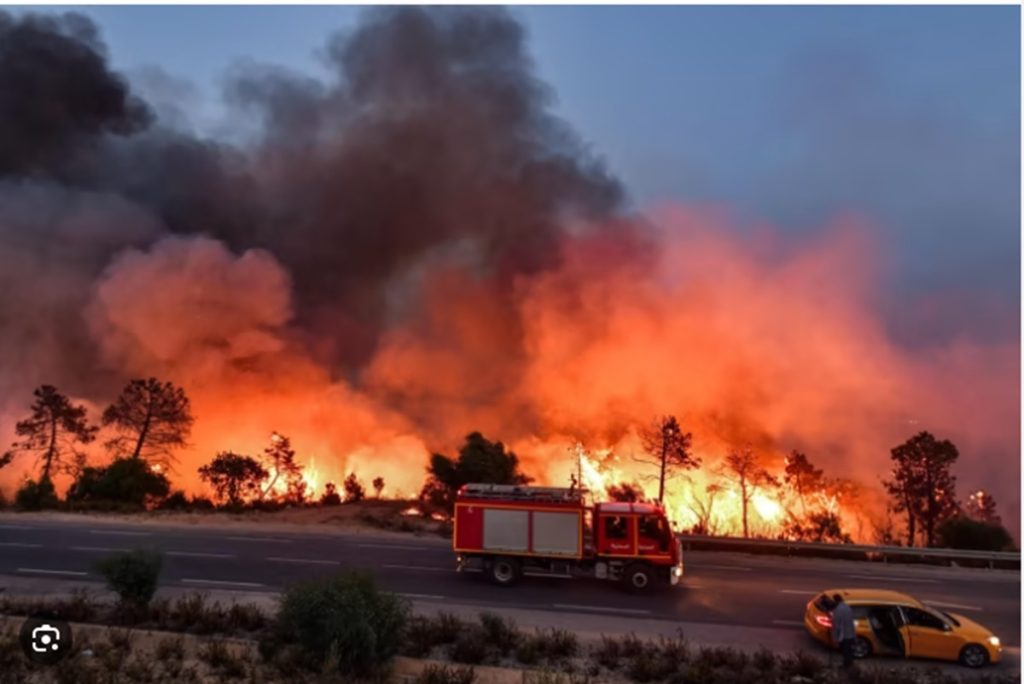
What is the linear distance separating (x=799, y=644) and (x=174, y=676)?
10.7 metres

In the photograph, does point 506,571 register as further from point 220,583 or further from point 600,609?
point 220,583

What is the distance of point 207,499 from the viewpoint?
3142cm

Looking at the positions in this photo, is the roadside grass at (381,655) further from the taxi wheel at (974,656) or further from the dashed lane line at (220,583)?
the dashed lane line at (220,583)

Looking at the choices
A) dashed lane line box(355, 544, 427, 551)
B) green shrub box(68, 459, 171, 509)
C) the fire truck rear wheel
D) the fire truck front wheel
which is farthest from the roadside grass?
green shrub box(68, 459, 171, 509)

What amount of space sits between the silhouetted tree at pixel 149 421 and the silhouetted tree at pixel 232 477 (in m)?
3.41

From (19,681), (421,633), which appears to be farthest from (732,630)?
(19,681)

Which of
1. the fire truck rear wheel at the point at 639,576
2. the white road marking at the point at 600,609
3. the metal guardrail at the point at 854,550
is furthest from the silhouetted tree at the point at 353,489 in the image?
the white road marking at the point at 600,609

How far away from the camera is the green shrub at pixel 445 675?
10.2m

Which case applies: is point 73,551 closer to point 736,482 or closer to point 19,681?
point 19,681

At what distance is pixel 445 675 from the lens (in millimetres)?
10375

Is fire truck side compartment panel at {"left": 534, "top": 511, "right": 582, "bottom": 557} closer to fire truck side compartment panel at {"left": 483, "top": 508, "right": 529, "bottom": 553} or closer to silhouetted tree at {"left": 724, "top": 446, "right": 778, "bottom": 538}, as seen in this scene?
fire truck side compartment panel at {"left": 483, "top": 508, "right": 529, "bottom": 553}

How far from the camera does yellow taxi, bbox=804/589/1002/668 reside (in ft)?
41.5

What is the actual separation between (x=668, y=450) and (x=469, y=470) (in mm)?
9310

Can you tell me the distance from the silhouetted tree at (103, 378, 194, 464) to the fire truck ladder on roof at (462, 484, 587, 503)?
75.8 ft
